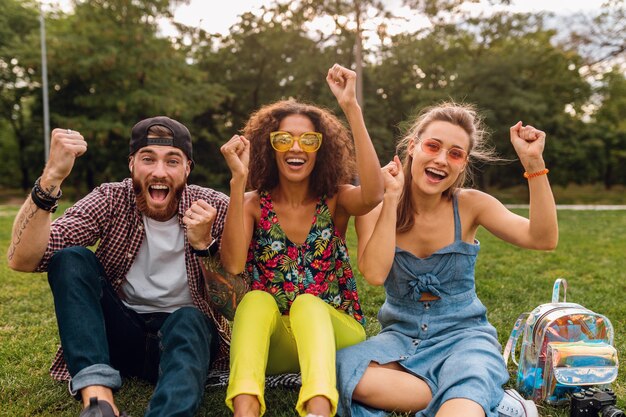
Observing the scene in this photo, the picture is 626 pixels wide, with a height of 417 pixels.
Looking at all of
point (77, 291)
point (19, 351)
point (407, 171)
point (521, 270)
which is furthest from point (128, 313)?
point (521, 270)

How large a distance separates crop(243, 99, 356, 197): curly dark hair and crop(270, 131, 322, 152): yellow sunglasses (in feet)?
0.44

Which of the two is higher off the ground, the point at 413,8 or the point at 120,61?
the point at 413,8

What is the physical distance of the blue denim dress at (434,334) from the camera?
2.62 metres

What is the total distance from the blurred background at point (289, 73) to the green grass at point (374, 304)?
13.0 m

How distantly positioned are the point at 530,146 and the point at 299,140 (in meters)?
1.16

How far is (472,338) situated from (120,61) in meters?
21.3

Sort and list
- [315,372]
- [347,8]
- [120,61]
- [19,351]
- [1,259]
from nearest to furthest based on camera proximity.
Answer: [315,372] → [19,351] → [1,259] → [347,8] → [120,61]

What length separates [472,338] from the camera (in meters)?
2.80

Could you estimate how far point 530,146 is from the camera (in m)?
2.70

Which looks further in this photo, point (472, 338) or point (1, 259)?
point (1, 259)

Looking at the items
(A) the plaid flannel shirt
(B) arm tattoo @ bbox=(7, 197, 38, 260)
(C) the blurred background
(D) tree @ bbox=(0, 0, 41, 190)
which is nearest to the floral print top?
(A) the plaid flannel shirt

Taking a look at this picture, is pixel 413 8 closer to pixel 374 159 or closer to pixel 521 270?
pixel 521 270

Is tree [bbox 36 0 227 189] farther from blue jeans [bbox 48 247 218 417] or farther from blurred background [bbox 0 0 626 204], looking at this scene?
blue jeans [bbox 48 247 218 417]

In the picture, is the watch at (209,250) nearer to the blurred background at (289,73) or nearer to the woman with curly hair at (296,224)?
the woman with curly hair at (296,224)
